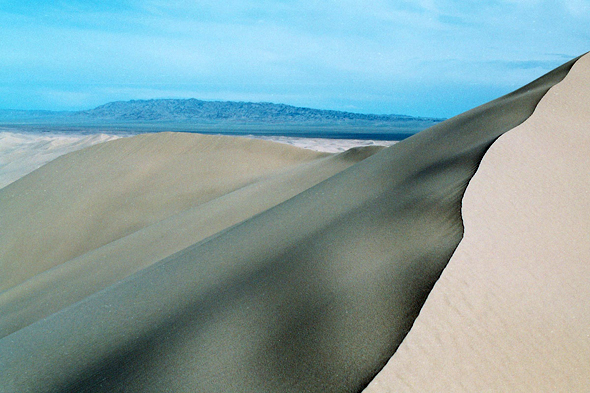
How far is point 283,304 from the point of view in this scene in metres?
2.38

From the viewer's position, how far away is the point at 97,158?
431 inches

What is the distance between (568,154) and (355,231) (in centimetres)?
166

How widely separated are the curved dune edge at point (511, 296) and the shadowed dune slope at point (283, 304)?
0.12 m

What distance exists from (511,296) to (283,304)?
1.12 meters

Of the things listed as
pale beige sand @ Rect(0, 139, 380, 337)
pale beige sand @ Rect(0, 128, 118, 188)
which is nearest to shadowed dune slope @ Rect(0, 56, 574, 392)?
pale beige sand @ Rect(0, 139, 380, 337)

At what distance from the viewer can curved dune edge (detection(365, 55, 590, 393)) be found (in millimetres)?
1626

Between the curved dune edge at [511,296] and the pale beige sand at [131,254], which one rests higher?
the curved dune edge at [511,296]

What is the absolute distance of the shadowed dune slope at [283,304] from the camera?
1958 mm

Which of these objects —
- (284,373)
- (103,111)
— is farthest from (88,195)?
(103,111)

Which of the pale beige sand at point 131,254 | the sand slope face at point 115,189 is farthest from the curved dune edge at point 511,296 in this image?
the sand slope face at point 115,189

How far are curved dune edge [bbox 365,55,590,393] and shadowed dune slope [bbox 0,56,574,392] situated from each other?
12 cm

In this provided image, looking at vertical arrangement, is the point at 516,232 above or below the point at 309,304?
above

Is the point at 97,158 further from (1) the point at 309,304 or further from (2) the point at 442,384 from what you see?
(2) the point at 442,384

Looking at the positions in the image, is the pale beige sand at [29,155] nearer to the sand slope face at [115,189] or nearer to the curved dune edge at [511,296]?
the sand slope face at [115,189]
